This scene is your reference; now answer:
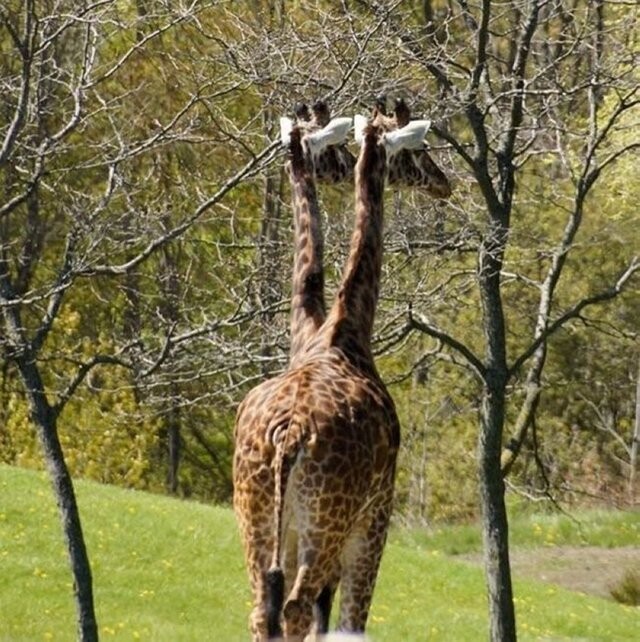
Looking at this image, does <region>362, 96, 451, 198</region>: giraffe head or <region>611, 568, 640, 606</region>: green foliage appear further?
<region>611, 568, 640, 606</region>: green foliage

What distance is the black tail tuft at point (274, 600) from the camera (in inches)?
255

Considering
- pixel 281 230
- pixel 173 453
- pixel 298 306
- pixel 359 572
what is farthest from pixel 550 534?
pixel 359 572

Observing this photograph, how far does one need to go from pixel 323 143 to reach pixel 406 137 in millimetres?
429

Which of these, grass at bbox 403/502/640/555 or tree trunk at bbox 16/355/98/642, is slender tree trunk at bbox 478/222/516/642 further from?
grass at bbox 403/502/640/555

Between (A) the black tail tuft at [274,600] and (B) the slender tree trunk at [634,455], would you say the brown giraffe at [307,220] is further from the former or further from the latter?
(B) the slender tree trunk at [634,455]

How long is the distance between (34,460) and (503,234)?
17.6 meters

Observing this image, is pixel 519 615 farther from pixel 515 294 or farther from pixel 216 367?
pixel 515 294

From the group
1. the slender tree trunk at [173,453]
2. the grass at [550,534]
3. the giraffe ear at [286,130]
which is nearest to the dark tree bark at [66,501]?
the giraffe ear at [286,130]

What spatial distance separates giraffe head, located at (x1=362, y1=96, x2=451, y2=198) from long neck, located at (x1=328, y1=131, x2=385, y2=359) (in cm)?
25

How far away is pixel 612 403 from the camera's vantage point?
2955 cm

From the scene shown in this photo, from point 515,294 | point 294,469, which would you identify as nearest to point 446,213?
point 294,469

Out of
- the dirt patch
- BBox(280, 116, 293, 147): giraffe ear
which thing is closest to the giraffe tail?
BBox(280, 116, 293, 147): giraffe ear

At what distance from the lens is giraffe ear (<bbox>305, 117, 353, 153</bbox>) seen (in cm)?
805

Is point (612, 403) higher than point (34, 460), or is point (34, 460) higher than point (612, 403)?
point (612, 403)
